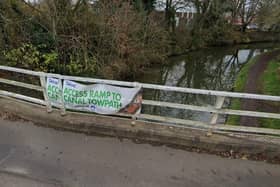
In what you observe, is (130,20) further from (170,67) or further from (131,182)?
(131,182)

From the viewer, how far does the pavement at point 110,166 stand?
3131mm

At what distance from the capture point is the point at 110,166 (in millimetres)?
3410

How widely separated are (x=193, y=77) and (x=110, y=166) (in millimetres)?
13818

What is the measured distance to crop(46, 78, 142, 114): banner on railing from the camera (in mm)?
4094

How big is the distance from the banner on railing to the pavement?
59 centimetres

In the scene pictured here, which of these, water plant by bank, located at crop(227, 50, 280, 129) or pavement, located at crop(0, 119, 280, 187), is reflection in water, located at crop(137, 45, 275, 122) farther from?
pavement, located at crop(0, 119, 280, 187)

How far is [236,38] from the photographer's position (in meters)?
34.4

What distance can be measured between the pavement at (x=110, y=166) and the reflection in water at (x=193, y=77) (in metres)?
4.78

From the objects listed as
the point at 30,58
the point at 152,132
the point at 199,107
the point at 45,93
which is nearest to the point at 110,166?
the point at 152,132

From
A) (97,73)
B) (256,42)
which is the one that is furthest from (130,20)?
(256,42)

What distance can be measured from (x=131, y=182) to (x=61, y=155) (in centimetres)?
130

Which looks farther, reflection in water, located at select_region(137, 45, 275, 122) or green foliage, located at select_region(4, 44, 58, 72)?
reflection in water, located at select_region(137, 45, 275, 122)

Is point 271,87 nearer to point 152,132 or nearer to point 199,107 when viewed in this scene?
point 199,107

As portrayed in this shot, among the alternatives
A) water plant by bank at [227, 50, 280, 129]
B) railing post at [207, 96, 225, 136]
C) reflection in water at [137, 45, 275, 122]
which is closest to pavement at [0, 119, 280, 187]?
railing post at [207, 96, 225, 136]
